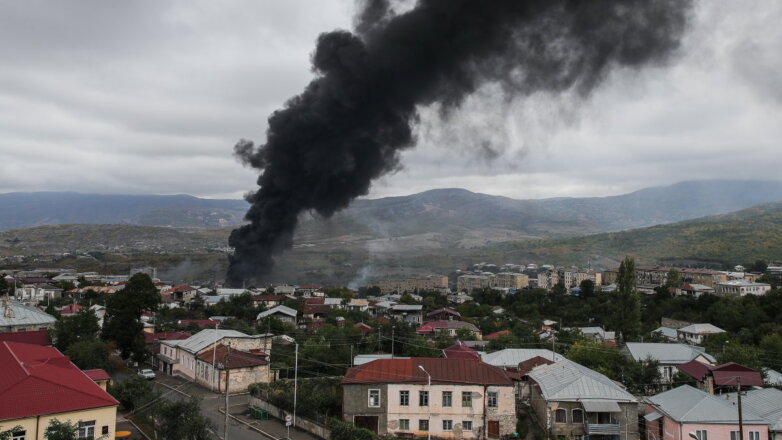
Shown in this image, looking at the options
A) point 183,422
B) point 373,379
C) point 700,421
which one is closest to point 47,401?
point 183,422

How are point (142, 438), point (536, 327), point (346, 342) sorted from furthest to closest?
point (536, 327) → point (346, 342) → point (142, 438)

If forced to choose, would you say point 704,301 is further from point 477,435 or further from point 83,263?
point 83,263

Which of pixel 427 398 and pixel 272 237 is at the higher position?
pixel 272 237

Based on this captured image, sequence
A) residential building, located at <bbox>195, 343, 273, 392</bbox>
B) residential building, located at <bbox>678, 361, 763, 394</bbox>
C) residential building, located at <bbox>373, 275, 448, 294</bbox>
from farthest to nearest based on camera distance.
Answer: residential building, located at <bbox>373, 275, 448, 294</bbox>
residential building, located at <bbox>195, 343, 273, 392</bbox>
residential building, located at <bbox>678, 361, 763, 394</bbox>

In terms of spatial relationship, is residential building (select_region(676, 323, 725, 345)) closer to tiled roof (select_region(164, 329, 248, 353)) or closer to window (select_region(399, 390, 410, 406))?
window (select_region(399, 390, 410, 406))

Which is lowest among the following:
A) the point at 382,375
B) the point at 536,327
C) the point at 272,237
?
the point at 536,327

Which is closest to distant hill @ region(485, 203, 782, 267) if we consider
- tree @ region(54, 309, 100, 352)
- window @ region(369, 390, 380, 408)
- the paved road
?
window @ region(369, 390, 380, 408)

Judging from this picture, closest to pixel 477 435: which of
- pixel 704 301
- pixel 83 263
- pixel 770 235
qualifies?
pixel 704 301
